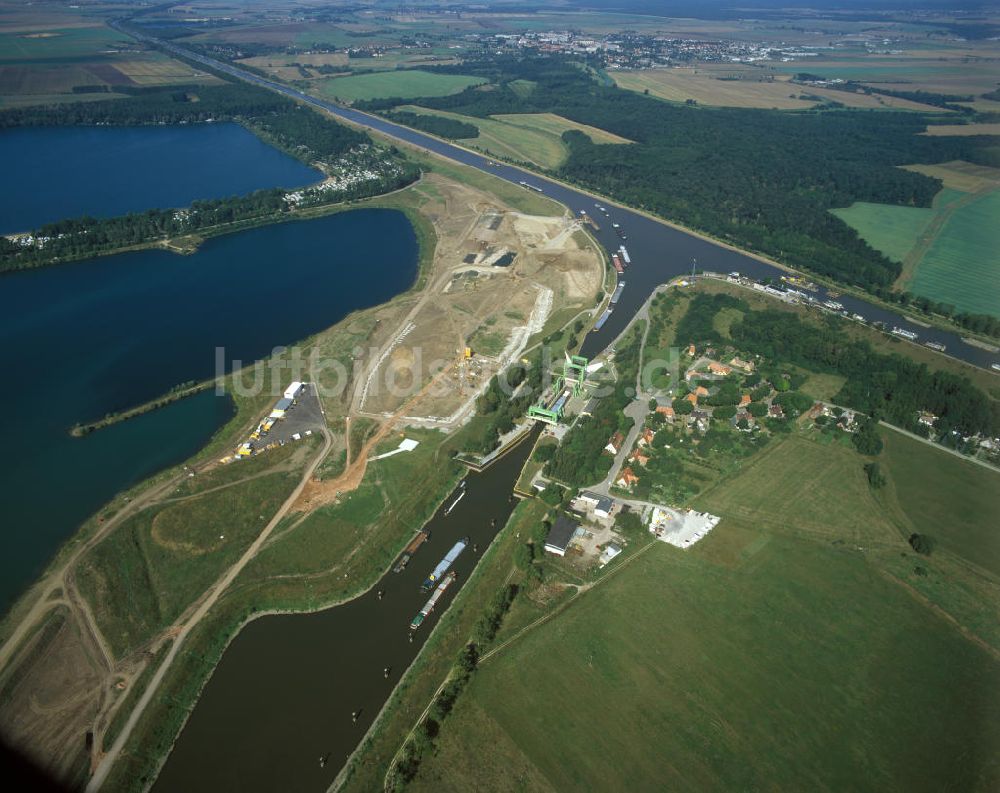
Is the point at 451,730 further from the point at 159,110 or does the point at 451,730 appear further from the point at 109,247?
the point at 159,110

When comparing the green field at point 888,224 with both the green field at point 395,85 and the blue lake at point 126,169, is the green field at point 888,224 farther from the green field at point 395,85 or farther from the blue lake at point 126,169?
the green field at point 395,85

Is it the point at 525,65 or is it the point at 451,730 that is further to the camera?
the point at 525,65

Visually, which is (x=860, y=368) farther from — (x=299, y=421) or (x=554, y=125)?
(x=554, y=125)

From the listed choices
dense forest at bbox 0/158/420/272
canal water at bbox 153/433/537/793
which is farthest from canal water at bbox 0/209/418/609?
canal water at bbox 153/433/537/793

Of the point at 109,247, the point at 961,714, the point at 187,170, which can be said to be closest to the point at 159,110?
the point at 187,170

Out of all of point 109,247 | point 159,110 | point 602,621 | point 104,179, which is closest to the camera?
point 602,621

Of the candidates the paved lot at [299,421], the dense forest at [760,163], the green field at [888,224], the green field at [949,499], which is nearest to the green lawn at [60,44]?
the dense forest at [760,163]

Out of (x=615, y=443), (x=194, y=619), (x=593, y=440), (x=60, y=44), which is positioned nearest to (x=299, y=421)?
(x=194, y=619)
